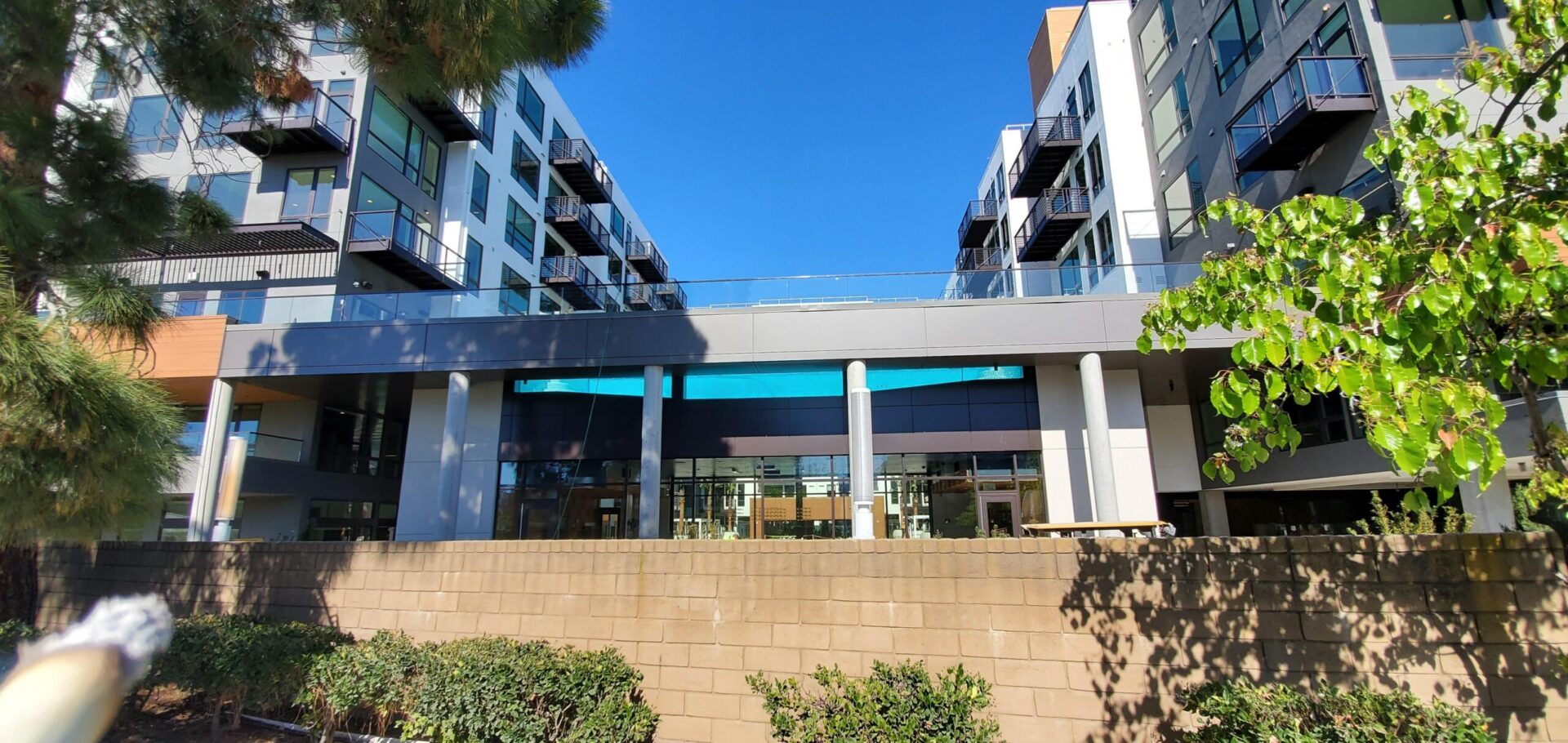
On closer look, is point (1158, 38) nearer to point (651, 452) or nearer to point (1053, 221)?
point (1053, 221)

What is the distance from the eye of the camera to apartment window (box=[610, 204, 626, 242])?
37562 millimetres

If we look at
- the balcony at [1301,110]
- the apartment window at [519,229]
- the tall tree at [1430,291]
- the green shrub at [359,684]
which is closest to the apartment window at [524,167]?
the apartment window at [519,229]

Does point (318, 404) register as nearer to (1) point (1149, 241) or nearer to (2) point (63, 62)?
(2) point (63, 62)

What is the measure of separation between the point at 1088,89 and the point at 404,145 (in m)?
21.6

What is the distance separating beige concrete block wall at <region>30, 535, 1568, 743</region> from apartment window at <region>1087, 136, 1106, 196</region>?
18768 mm

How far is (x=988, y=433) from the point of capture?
15.5 meters

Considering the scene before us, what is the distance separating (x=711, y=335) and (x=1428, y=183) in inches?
476

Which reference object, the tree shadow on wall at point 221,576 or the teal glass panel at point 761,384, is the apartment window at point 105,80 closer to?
the tree shadow on wall at point 221,576

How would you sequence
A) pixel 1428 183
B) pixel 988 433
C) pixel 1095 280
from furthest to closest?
pixel 988 433
pixel 1095 280
pixel 1428 183

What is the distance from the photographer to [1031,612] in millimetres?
6488

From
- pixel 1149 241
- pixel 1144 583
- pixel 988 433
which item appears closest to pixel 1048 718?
pixel 1144 583

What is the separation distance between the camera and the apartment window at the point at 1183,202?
18.7 meters

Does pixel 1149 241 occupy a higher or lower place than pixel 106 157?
higher

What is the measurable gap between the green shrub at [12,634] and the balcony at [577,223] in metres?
23.7
